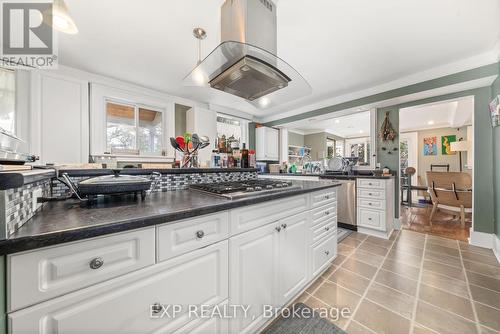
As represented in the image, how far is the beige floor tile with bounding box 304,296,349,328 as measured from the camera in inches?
49.2

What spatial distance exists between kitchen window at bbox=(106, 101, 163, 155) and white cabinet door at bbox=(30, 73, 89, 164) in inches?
14.0

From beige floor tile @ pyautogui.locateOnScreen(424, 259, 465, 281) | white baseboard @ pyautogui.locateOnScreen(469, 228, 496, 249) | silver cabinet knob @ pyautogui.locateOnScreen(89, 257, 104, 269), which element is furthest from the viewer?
white baseboard @ pyautogui.locateOnScreen(469, 228, 496, 249)

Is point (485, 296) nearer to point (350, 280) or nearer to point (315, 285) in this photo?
point (350, 280)

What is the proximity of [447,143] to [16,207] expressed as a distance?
808 centimetres

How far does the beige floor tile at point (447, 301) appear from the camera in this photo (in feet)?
4.31

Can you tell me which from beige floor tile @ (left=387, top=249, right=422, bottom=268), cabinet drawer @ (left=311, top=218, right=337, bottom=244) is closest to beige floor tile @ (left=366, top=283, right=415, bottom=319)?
cabinet drawer @ (left=311, top=218, right=337, bottom=244)

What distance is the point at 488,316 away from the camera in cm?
127

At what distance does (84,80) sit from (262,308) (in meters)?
3.68

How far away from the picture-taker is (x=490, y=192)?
7.66 ft

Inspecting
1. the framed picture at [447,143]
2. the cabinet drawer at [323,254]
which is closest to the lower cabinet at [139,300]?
the cabinet drawer at [323,254]

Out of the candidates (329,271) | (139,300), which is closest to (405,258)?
(329,271)

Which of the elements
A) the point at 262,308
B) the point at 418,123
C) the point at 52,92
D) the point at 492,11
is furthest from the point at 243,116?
the point at 418,123

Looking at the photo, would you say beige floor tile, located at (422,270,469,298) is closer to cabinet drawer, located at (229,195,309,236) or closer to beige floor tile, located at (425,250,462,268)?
beige floor tile, located at (425,250,462,268)

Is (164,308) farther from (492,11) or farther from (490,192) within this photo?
(490,192)
